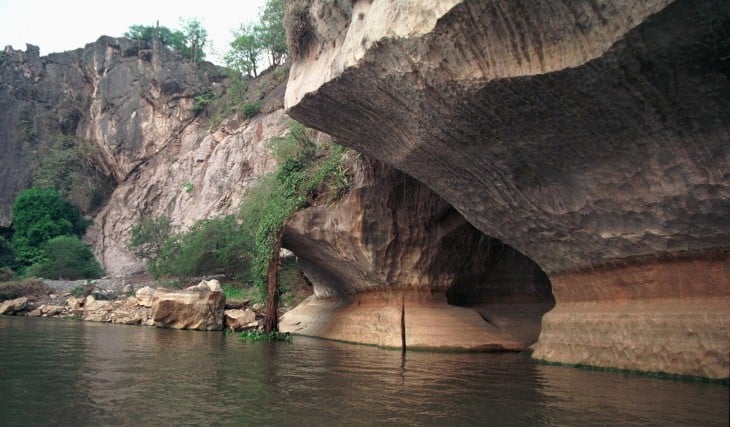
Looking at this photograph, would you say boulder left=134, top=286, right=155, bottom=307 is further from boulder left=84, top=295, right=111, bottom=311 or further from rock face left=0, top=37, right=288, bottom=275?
rock face left=0, top=37, right=288, bottom=275

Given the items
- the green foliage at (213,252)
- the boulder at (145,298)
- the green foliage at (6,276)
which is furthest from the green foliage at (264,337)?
the green foliage at (6,276)

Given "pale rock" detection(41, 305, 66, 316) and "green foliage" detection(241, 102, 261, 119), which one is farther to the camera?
"green foliage" detection(241, 102, 261, 119)

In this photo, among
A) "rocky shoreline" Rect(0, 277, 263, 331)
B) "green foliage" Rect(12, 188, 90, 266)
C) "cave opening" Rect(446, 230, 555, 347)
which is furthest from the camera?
"green foliage" Rect(12, 188, 90, 266)

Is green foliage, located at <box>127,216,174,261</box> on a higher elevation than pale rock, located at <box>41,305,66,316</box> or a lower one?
higher

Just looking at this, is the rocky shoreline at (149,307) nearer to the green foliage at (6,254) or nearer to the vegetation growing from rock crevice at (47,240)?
the vegetation growing from rock crevice at (47,240)

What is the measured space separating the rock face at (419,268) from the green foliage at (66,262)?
29878 millimetres

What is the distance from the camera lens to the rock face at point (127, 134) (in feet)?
127

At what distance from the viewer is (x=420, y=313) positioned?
38.5ft

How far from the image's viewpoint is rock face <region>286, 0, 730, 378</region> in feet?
17.0

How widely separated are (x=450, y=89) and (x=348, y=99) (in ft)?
6.55

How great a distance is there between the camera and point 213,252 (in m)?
30.1

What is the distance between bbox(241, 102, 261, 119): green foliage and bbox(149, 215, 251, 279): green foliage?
10.8 m

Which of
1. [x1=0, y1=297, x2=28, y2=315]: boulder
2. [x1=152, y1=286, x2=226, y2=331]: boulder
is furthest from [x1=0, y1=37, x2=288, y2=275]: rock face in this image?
[x1=152, y1=286, x2=226, y2=331]: boulder

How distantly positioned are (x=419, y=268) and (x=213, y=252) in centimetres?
2024
